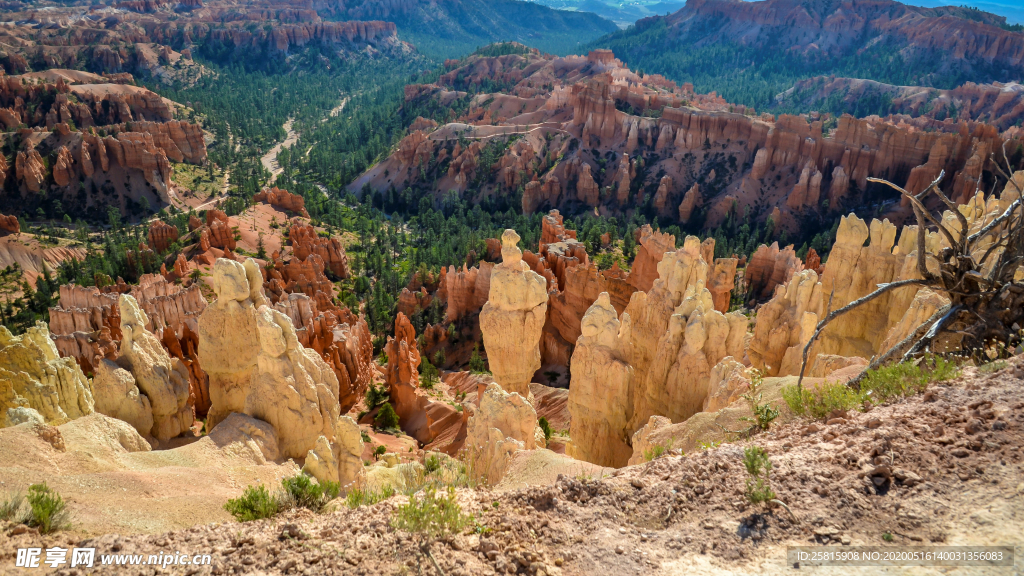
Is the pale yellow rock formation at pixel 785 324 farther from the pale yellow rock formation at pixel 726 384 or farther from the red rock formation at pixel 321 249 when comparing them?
the red rock formation at pixel 321 249

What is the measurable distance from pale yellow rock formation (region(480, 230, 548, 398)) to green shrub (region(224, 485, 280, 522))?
8.37 meters

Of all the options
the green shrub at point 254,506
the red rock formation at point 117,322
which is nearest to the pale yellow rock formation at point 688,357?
the green shrub at point 254,506

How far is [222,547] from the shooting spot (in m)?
5.34

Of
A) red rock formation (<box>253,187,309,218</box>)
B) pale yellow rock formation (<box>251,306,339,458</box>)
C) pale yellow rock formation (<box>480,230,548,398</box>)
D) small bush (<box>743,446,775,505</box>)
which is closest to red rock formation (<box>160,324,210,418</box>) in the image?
pale yellow rock formation (<box>251,306,339,458</box>)

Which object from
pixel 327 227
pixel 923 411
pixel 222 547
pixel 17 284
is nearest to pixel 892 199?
pixel 327 227

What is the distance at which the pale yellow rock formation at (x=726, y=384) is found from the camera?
432 inches

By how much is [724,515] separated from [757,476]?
0.53 metres

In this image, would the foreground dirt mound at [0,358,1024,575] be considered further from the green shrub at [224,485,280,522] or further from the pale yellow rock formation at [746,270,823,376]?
the pale yellow rock formation at [746,270,823,376]

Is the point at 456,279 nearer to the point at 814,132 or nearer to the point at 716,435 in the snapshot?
the point at 716,435

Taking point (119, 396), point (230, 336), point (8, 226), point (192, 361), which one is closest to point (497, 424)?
point (230, 336)

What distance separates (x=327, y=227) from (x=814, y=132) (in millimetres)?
50051

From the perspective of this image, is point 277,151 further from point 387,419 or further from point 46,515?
point 46,515

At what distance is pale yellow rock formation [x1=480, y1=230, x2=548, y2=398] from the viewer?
1473 centimetres

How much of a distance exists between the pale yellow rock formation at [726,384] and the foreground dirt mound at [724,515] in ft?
16.1
